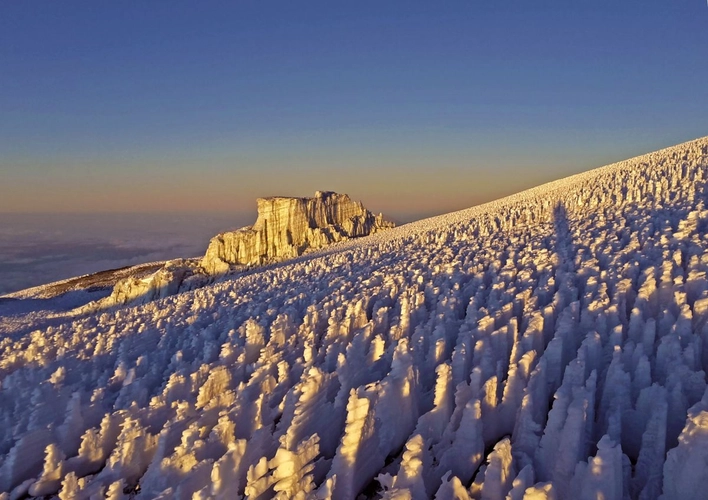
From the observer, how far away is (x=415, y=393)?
7.01 metres

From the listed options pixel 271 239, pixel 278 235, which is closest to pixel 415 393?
pixel 278 235

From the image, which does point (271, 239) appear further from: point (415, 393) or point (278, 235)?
point (415, 393)

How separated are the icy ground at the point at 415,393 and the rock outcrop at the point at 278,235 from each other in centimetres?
3193

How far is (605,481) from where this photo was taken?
14.8 ft

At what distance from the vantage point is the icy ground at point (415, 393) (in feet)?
17.3

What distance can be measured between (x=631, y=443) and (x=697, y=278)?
5.19m

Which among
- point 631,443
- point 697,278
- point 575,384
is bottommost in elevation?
point 631,443

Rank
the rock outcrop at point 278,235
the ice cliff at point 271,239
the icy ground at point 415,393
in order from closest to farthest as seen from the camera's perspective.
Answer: the icy ground at point 415,393, the ice cliff at point 271,239, the rock outcrop at point 278,235

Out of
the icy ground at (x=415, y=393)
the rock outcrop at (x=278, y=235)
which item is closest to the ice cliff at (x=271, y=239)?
the rock outcrop at (x=278, y=235)

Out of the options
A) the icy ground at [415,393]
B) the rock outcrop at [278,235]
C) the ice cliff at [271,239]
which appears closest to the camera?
the icy ground at [415,393]

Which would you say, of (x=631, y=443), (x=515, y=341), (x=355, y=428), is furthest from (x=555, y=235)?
(x=355, y=428)

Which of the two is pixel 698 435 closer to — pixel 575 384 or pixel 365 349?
pixel 575 384

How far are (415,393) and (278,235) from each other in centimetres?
4315

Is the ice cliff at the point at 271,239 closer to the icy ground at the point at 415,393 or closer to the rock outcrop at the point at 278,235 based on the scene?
the rock outcrop at the point at 278,235
